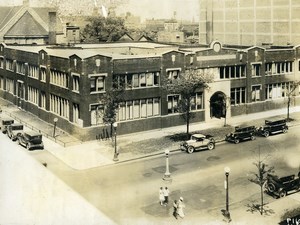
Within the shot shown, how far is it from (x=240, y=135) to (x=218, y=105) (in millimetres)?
10014

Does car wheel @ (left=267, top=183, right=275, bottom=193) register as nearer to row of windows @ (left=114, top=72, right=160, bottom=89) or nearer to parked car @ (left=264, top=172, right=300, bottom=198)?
parked car @ (left=264, top=172, right=300, bottom=198)

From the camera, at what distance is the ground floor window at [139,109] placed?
39.6 meters

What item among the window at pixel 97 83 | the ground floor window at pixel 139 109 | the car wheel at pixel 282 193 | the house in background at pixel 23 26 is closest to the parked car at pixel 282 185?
A: the car wheel at pixel 282 193

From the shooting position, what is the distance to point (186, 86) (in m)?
38.0

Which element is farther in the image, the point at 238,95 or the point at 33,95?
the point at 33,95

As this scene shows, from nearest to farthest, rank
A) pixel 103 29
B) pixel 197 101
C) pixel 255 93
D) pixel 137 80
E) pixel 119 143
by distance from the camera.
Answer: pixel 119 143, pixel 137 80, pixel 197 101, pixel 255 93, pixel 103 29

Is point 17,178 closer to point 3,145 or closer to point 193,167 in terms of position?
point 3,145

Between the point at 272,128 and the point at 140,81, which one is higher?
the point at 140,81

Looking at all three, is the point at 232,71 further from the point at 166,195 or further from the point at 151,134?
the point at 166,195

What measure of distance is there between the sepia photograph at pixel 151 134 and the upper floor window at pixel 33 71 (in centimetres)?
11

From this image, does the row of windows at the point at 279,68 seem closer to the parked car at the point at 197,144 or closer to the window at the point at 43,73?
the parked car at the point at 197,144

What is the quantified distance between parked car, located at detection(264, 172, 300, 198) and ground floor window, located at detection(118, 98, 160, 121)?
55.4 ft

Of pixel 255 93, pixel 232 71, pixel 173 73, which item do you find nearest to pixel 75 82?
pixel 173 73

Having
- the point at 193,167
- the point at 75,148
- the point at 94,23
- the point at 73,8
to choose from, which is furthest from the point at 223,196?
the point at 73,8
